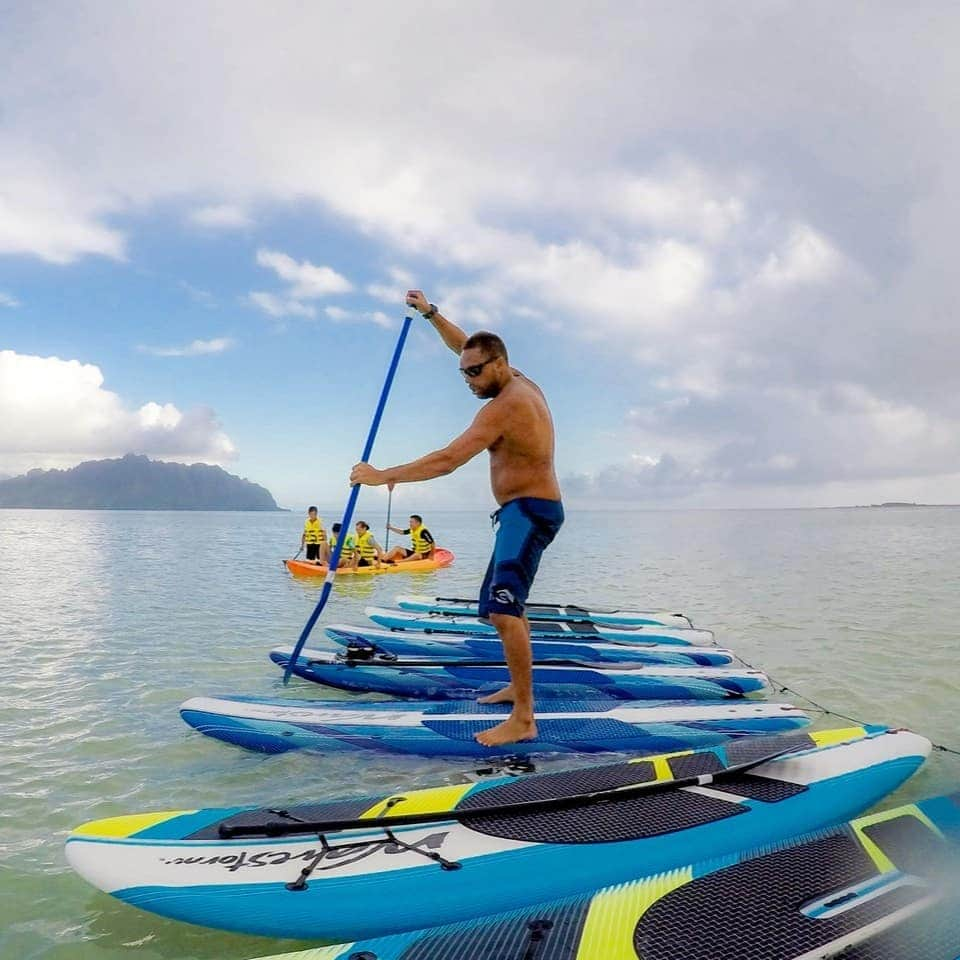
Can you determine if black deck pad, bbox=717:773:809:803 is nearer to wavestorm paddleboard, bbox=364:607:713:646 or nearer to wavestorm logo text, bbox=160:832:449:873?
wavestorm logo text, bbox=160:832:449:873

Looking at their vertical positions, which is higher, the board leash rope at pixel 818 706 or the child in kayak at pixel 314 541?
the child in kayak at pixel 314 541

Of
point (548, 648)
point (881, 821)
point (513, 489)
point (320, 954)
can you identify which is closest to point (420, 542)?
point (548, 648)

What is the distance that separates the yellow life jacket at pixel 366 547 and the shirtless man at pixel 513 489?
1388cm

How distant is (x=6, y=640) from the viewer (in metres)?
10.4

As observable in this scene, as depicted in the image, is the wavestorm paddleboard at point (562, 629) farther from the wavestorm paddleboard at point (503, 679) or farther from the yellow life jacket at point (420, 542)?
the yellow life jacket at point (420, 542)

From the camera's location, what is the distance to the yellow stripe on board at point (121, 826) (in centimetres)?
329

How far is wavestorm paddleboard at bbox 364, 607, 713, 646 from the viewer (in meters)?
8.40

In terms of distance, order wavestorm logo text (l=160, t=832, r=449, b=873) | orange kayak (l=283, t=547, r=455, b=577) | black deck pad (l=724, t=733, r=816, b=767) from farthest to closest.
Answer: orange kayak (l=283, t=547, r=455, b=577) → black deck pad (l=724, t=733, r=816, b=767) → wavestorm logo text (l=160, t=832, r=449, b=873)

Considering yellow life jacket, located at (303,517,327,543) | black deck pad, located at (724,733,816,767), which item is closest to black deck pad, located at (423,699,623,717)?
black deck pad, located at (724,733,816,767)

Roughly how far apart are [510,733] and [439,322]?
3.53m

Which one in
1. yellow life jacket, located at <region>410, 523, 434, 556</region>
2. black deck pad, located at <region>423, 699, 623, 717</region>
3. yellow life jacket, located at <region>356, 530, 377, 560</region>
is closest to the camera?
black deck pad, located at <region>423, 699, 623, 717</region>

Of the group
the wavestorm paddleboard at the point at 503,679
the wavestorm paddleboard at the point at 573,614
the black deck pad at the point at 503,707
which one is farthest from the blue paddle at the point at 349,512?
the wavestorm paddleboard at the point at 573,614

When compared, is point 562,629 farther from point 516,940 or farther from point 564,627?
point 516,940

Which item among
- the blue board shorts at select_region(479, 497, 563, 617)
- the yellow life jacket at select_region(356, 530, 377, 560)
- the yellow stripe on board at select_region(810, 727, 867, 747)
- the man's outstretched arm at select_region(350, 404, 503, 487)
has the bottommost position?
the yellow stripe on board at select_region(810, 727, 867, 747)
